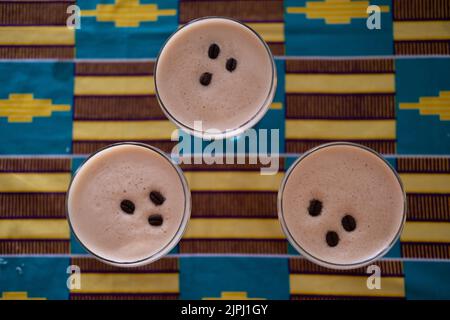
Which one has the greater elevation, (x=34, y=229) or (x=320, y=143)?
(x=320, y=143)

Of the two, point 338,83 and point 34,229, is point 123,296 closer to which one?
point 34,229

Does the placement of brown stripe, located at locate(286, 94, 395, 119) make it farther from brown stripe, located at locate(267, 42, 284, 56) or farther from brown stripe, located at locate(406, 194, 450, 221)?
brown stripe, located at locate(406, 194, 450, 221)

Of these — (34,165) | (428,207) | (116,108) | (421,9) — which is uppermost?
(421,9)

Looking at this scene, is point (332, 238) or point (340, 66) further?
point (340, 66)

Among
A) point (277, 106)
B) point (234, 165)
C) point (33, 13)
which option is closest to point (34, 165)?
point (33, 13)
